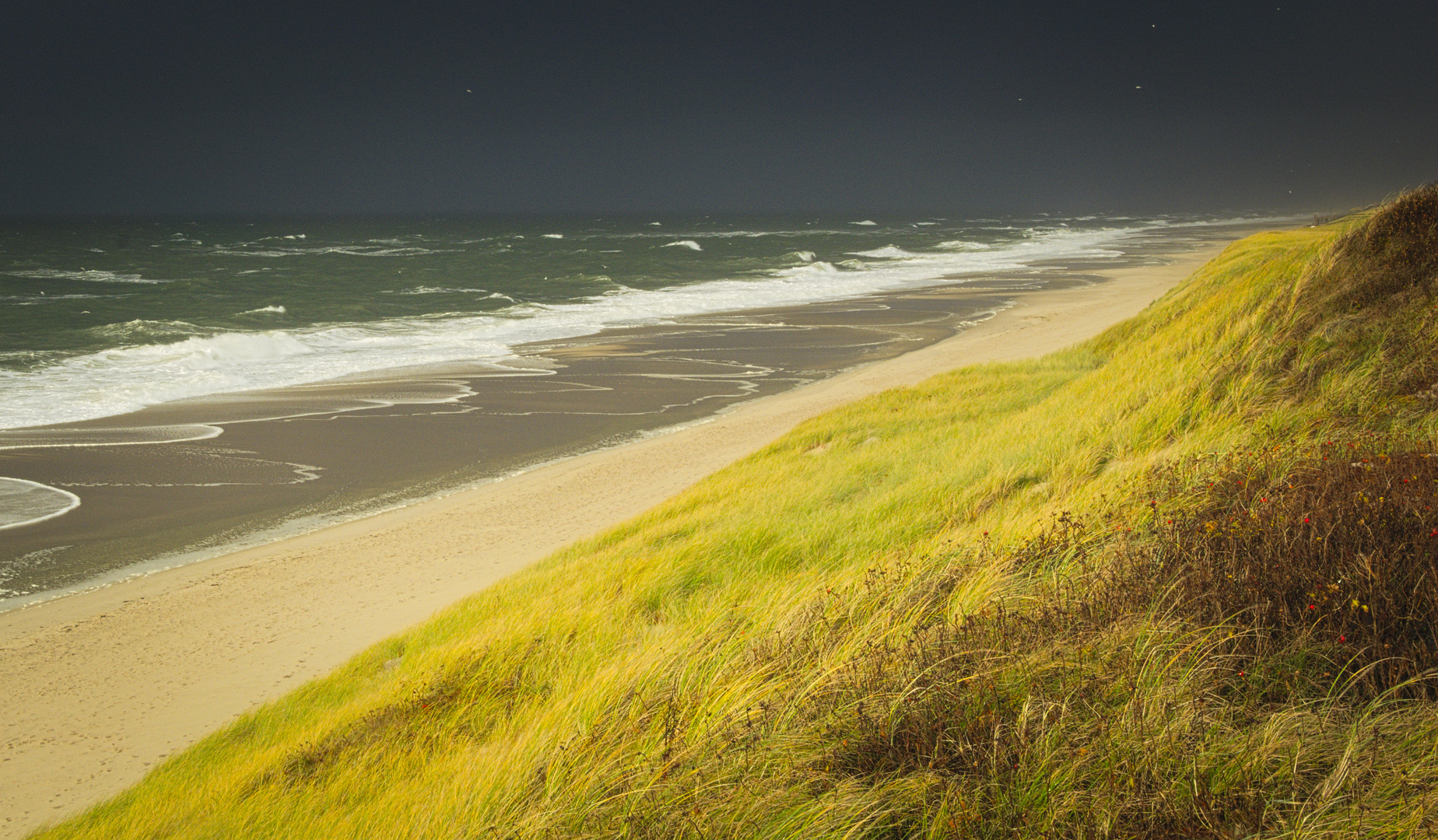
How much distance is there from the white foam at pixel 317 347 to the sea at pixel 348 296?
9cm

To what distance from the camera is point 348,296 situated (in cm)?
4072

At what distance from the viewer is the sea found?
19.8 meters

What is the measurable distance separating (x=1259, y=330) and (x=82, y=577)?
37.7 feet

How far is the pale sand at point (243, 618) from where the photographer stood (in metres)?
6.29

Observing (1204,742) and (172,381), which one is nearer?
(1204,742)

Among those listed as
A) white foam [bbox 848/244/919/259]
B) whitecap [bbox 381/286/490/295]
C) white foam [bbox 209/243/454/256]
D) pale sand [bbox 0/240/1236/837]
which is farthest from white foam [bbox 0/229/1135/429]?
white foam [bbox 209/243/454/256]

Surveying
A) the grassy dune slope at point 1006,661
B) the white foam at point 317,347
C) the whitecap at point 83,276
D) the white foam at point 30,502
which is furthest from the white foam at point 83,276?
the grassy dune slope at point 1006,661

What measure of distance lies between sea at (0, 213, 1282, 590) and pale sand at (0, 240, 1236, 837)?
344 centimetres

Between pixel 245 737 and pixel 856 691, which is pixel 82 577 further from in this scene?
pixel 856 691

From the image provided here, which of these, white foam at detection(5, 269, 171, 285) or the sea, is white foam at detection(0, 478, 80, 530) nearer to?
the sea

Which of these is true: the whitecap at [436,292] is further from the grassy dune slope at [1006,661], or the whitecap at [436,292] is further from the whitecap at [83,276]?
the grassy dune slope at [1006,661]

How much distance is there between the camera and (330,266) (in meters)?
58.3

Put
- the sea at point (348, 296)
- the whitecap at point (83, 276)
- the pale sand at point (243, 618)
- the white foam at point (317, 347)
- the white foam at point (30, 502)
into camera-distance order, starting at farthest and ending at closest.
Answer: the whitecap at point (83, 276) → the sea at point (348, 296) → the white foam at point (317, 347) → the white foam at point (30, 502) → the pale sand at point (243, 618)

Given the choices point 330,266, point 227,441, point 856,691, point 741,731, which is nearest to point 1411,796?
point 856,691
